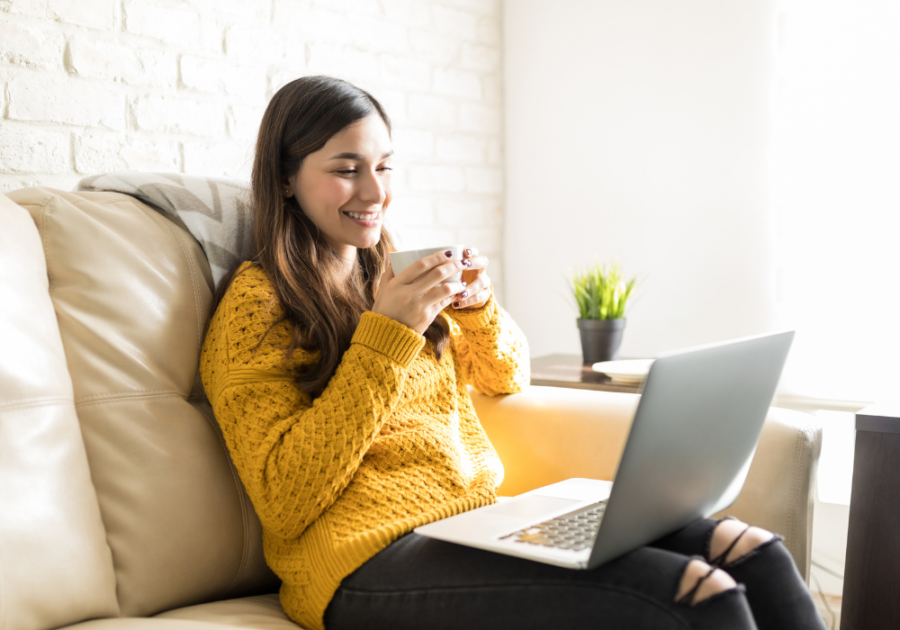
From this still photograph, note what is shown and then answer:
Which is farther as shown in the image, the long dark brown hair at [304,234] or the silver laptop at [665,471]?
the long dark brown hair at [304,234]

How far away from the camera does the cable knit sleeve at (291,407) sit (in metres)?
1.04

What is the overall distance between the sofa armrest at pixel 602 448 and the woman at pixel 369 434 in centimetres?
13

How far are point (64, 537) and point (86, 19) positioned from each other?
1.00 meters

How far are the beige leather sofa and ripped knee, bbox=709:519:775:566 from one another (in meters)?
0.22

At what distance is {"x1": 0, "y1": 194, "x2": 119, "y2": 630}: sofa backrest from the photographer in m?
0.91

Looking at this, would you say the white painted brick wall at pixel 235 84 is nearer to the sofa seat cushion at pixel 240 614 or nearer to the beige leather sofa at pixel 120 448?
the beige leather sofa at pixel 120 448

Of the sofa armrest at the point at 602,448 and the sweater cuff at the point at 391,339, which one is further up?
the sweater cuff at the point at 391,339

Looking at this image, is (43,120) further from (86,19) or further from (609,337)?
(609,337)

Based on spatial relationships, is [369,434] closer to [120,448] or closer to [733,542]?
[120,448]

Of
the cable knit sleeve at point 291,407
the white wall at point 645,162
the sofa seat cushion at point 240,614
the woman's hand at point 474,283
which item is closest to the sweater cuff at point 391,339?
the cable knit sleeve at point 291,407

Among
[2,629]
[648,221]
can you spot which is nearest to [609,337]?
[648,221]

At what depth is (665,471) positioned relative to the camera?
2.78 feet

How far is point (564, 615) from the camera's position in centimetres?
86

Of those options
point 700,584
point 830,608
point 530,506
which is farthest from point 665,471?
point 830,608
